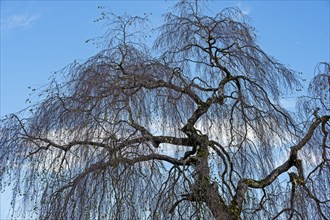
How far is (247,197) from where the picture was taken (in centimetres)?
664

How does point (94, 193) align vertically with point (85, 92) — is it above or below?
below

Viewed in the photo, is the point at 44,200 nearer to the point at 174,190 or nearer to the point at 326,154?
the point at 174,190

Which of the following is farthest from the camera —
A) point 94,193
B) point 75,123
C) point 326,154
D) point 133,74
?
point 326,154

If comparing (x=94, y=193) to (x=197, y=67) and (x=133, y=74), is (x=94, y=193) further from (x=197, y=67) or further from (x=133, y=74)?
(x=197, y=67)

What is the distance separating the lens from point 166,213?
18.9 ft

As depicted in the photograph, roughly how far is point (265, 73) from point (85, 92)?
8.50 feet

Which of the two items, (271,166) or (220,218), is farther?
(271,166)

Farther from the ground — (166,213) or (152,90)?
(152,90)

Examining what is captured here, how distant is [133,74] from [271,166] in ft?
7.20

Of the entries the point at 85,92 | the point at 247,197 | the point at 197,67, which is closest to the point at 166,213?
the point at 247,197

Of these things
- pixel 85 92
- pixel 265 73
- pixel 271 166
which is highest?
pixel 265 73

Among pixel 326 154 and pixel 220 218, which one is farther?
pixel 326 154

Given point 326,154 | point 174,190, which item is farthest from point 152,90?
point 326,154

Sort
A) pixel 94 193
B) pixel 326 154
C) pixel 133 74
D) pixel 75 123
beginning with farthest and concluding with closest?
1. pixel 326 154
2. pixel 133 74
3. pixel 75 123
4. pixel 94 193
